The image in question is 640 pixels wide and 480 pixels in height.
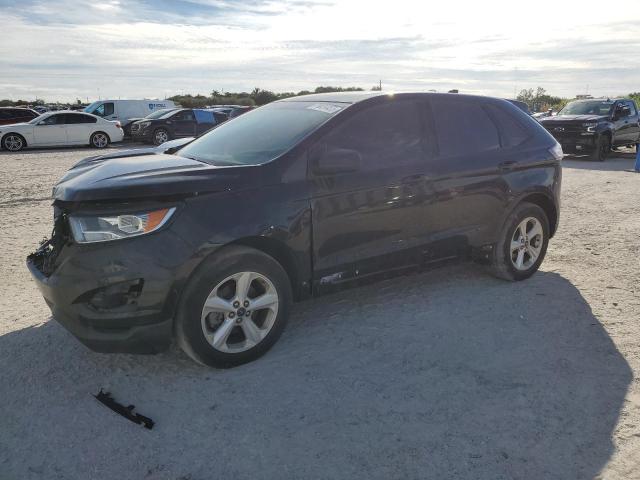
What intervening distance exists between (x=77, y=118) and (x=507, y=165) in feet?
61.5

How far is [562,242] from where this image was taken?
21.6ft

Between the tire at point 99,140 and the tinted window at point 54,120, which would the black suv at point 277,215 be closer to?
the tinted window at point 54,120

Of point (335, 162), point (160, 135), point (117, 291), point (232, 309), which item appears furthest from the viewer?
point (160, 135)

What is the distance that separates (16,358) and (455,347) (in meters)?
2.95

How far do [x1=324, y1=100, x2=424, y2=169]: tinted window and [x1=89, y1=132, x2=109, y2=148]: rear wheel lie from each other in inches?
729

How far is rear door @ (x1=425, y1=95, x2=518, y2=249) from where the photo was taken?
443 centimetres

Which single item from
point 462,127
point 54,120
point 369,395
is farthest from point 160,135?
point 369,395

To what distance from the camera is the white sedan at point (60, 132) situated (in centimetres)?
1884

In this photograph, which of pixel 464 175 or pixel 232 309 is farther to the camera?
pixel 464 175

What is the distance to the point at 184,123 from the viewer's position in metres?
21.2

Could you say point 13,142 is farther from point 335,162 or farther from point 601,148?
point 601,148

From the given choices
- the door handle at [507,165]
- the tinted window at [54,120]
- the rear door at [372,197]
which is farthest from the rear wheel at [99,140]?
the door handle at [507,165]

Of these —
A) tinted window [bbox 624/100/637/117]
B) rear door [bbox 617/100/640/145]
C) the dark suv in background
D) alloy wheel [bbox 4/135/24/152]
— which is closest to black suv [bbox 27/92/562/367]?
rear door [bbox 617/100/640/145]

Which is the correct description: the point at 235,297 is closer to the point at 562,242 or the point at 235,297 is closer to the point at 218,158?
the point at 218,158
